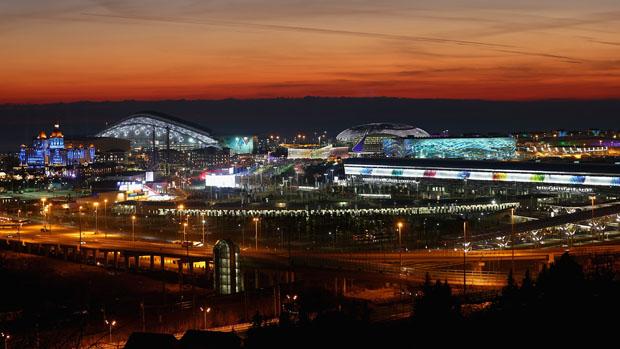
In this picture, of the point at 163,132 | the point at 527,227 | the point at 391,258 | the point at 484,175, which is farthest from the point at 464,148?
the point at 163,132

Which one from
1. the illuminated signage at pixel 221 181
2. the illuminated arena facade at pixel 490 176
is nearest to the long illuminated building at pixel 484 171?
the illuminated arena facade at pixel 490 176

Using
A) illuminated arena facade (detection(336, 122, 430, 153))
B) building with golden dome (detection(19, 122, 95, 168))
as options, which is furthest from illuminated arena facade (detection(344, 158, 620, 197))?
building with golden dome (detection(19, 122, 95, 168))

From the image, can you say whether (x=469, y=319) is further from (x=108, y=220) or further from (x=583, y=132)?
(x=583, y=132)

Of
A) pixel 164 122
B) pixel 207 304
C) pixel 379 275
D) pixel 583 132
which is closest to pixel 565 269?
pixel 379 275

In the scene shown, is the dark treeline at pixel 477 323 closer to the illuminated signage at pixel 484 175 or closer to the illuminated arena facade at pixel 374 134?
the illuminated signage at pixel 484 175

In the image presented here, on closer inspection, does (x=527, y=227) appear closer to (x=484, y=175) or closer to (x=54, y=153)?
(x=484, y=175)

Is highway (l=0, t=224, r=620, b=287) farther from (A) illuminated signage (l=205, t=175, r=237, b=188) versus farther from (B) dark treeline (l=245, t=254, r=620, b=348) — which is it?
(A) illuminated signage (l=205, t=175, r=237, b=188)
